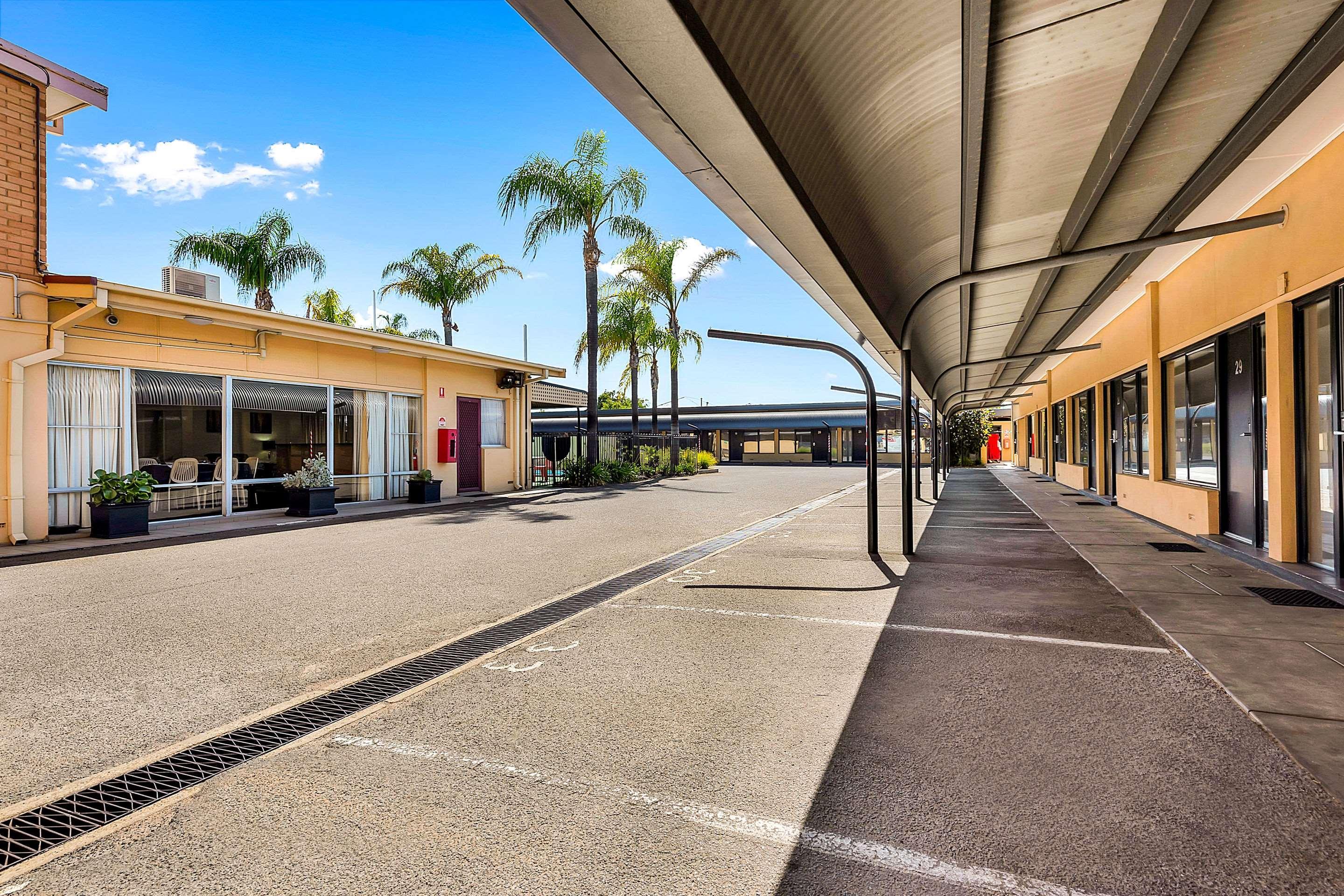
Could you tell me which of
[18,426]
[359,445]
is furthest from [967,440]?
[18,426]

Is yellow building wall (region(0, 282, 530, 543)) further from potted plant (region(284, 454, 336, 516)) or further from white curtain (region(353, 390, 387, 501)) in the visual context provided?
potted plant (region(284, 454, 336, 516))

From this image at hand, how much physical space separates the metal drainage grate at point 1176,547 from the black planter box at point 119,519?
13.9 m

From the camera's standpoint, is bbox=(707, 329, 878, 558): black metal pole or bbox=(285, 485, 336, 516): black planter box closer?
bbox=(707, 329, 878, 558): black metal pole

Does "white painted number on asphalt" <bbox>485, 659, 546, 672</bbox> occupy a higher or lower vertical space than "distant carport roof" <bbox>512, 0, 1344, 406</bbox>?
lower

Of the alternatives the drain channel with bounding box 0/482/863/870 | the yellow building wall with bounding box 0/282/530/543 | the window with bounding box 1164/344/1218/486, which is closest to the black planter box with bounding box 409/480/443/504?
the yellow building wall with bounding box 0/282/530/543

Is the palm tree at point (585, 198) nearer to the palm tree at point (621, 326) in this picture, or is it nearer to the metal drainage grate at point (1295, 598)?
the palm tree at point (621, 326)

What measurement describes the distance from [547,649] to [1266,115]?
5.74m

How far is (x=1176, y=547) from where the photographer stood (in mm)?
8195

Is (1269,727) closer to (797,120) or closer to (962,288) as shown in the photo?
(797,120)

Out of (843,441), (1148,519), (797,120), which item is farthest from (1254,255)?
(843,441)

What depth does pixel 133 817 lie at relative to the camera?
2.46 metres

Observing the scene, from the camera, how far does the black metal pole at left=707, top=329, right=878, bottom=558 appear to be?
809 cm

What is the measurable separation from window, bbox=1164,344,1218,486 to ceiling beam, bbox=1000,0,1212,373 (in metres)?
4.16

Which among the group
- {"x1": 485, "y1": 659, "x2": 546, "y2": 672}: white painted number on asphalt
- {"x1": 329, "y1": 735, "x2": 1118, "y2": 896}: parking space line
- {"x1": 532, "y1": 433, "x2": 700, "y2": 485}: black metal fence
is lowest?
{"x1": 329, "y1": 735, "x2": 1118, "y2": 896}: parking space line
